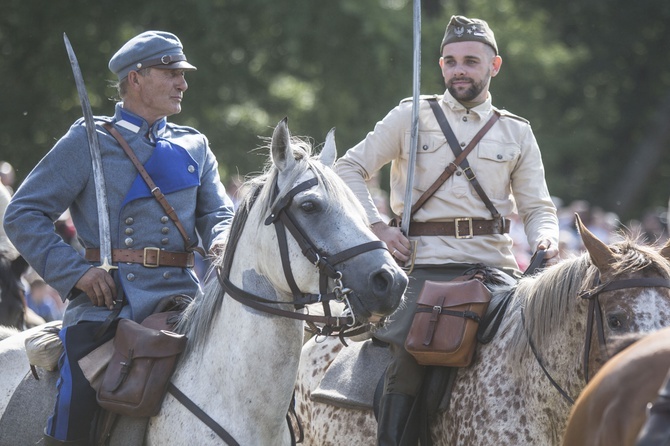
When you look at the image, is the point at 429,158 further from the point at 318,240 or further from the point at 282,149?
the point at 318,240

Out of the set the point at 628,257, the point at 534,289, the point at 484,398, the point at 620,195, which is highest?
the point at 628,257

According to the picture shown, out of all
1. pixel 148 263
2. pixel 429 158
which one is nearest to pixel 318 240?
pixel 148 263

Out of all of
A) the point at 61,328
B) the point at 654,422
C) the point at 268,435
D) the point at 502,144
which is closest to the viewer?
the point at 654,422

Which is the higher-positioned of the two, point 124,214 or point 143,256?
point 124,214

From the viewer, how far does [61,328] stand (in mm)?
5750

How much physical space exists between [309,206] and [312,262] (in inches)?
10.0

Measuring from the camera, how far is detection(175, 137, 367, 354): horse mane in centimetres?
513

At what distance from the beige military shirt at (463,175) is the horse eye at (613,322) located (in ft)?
4.19

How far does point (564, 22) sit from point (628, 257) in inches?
1101

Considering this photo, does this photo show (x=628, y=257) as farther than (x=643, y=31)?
No

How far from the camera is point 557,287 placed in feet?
18.7

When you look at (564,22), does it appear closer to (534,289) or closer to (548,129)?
(548,129)

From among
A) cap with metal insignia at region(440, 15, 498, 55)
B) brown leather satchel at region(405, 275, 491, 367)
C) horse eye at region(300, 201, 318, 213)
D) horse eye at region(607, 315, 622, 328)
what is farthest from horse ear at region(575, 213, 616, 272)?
cap with metal insignia at region(440, 15, 498, 55)

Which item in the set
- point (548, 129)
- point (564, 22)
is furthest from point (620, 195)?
point (564, 22)
